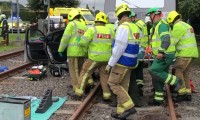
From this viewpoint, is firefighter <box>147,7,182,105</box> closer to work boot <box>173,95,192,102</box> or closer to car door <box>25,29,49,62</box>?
work boot <box>173,95,192,102</box>

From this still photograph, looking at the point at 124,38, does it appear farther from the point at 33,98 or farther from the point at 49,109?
the point at 33,98

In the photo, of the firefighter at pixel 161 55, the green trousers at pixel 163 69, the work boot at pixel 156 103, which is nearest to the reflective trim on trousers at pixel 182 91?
the firefighter at pixel 161 55

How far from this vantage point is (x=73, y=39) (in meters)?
8.87

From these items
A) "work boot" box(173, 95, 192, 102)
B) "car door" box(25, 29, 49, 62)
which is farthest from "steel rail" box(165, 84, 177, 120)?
"car door" box(25, 29, 49, 62)

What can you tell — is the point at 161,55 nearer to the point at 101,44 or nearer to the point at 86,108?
the point at 101,44

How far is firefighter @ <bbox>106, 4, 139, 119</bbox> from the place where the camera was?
6785mm

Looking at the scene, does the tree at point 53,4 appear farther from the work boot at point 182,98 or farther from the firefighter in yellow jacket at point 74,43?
the work boot at point 182,98

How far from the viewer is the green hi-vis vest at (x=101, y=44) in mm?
8078

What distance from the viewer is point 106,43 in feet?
26.6

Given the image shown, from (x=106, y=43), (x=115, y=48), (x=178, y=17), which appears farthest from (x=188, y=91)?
(x=115, y=48)

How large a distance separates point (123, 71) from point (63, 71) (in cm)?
605

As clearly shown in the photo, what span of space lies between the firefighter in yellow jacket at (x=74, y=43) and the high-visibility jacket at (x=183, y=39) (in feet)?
6.70

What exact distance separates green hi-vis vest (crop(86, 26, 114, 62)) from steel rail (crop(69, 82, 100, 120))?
0.91 meters

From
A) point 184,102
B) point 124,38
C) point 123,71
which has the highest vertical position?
point 124,38
